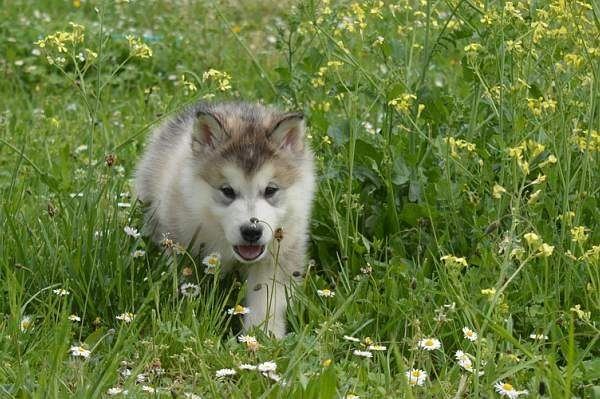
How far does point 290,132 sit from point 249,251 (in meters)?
0.61

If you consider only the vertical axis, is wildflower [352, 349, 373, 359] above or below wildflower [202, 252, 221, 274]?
below

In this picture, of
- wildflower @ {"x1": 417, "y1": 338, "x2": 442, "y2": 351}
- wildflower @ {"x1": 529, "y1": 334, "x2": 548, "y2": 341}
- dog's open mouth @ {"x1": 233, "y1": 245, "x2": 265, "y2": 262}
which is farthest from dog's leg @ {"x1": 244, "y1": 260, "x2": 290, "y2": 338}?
wildflower @ {"x1": 529, "y1": 334, "x2": 548, "y2": 341}

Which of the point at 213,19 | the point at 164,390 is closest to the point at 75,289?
the point at 164,390

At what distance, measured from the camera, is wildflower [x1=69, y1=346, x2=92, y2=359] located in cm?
421

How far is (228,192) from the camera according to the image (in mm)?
5125

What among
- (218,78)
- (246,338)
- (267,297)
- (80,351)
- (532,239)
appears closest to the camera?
(532,239)

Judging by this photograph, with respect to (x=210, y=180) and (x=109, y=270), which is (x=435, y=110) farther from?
(x=109, y=270)

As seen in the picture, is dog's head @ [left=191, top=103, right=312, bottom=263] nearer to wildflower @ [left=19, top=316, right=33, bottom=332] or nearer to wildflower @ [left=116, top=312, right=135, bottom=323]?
wildflower @ [left=116, top=312, right=135, bottom=323]

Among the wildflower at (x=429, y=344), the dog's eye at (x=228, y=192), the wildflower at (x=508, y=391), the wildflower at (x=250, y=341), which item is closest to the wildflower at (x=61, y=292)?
the wildflower at (x=250, y=341)

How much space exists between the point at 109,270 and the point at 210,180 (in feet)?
1.87

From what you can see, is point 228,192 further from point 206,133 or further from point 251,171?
point 206,133

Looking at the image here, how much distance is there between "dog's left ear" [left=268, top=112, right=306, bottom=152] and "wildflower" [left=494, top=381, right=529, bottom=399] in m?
1.59

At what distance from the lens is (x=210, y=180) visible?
203 inches

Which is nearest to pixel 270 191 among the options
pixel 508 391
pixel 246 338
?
pixel 246 338
